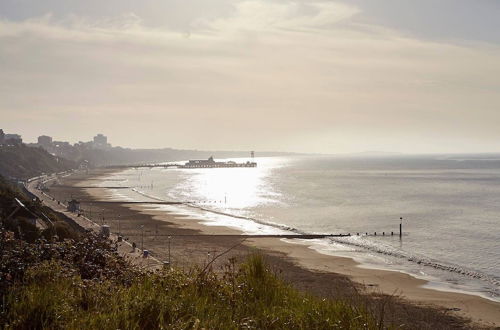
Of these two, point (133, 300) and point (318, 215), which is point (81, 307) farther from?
point (318, 215)

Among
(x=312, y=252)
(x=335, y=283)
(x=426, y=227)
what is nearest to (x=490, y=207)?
(x=426, y=227)

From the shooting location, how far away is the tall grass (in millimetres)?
7816

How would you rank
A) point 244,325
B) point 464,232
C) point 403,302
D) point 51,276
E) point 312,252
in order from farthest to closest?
point 464,232 → point 312,252 → point 403,302 → point 51,276 → point 244,325

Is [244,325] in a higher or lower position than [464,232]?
higher

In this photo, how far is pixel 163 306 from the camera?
816 cm

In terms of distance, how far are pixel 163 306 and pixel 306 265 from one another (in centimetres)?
3374

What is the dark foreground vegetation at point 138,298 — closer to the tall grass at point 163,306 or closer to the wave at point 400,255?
the tall grass at point 163,306

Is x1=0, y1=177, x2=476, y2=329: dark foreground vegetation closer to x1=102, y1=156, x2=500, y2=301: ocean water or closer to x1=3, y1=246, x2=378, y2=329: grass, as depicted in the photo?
x1=3, y1=246, x2=378, y2=329: grass

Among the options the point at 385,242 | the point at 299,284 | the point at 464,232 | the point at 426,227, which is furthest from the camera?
the point at 426,227

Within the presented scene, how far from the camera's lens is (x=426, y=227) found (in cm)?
6188

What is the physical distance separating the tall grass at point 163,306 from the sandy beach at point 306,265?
1.85 meters

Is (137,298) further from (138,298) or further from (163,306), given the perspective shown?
(163,306)

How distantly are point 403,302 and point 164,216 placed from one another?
48200mm

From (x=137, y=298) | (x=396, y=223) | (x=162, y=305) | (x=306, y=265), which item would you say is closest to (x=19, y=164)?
(x=396, y=223)
